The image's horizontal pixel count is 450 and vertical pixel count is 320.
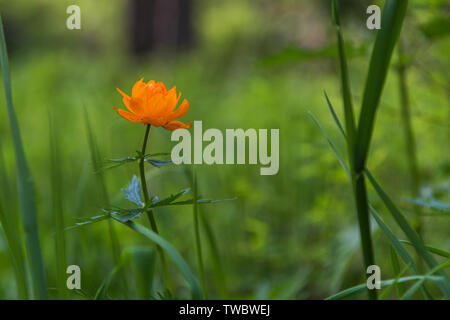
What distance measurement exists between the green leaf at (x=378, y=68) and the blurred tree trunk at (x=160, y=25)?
454cm

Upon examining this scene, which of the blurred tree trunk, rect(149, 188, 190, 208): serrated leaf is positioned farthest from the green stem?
Result: the blurred tree trunk

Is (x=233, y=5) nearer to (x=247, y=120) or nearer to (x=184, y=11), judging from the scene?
(x=184, y=11)

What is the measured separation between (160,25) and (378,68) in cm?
493

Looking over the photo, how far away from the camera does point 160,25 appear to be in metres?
5.09

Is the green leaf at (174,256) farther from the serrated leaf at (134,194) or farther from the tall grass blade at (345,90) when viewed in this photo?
the tall grass blade at (345,90)

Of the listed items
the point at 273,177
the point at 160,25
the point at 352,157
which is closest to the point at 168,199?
the point at 352,157

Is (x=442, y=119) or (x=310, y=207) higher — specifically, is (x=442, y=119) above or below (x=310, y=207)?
above

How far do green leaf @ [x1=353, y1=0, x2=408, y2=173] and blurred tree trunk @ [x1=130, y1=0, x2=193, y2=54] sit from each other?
14.9 feet

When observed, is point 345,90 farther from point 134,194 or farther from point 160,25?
point 160,25

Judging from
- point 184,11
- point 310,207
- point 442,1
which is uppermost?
point 184,11

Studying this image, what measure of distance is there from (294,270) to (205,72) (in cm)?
323

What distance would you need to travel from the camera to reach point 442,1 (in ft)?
2.84

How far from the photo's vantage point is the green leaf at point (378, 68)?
403 mm
